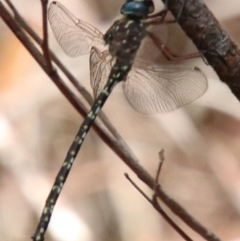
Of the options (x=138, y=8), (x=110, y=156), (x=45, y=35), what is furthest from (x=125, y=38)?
(x=110, y=156)

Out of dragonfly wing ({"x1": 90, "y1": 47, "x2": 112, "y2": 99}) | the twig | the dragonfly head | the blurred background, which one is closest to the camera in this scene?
the twig

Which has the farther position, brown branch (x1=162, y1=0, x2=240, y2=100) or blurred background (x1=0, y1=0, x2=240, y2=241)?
blurred background (x1=0, y1=0, x2=240, y2=241)

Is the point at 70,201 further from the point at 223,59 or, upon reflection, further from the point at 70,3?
the point at 223,59

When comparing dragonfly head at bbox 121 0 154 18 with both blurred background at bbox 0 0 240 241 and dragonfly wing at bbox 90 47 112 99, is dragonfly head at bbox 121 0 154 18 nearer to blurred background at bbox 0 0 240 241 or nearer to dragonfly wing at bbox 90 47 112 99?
dragonfly wing at bbox 90 47 112 99

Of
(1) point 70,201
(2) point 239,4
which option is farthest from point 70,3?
(1) point 70,201

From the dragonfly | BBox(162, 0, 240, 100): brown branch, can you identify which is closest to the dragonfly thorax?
the dragonfly

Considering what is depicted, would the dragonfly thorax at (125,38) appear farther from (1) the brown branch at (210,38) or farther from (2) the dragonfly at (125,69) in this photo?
(1) the brown branch at (210,38)

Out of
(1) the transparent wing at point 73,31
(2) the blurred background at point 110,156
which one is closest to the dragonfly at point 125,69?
(1) the transparent wing at point 73,31
